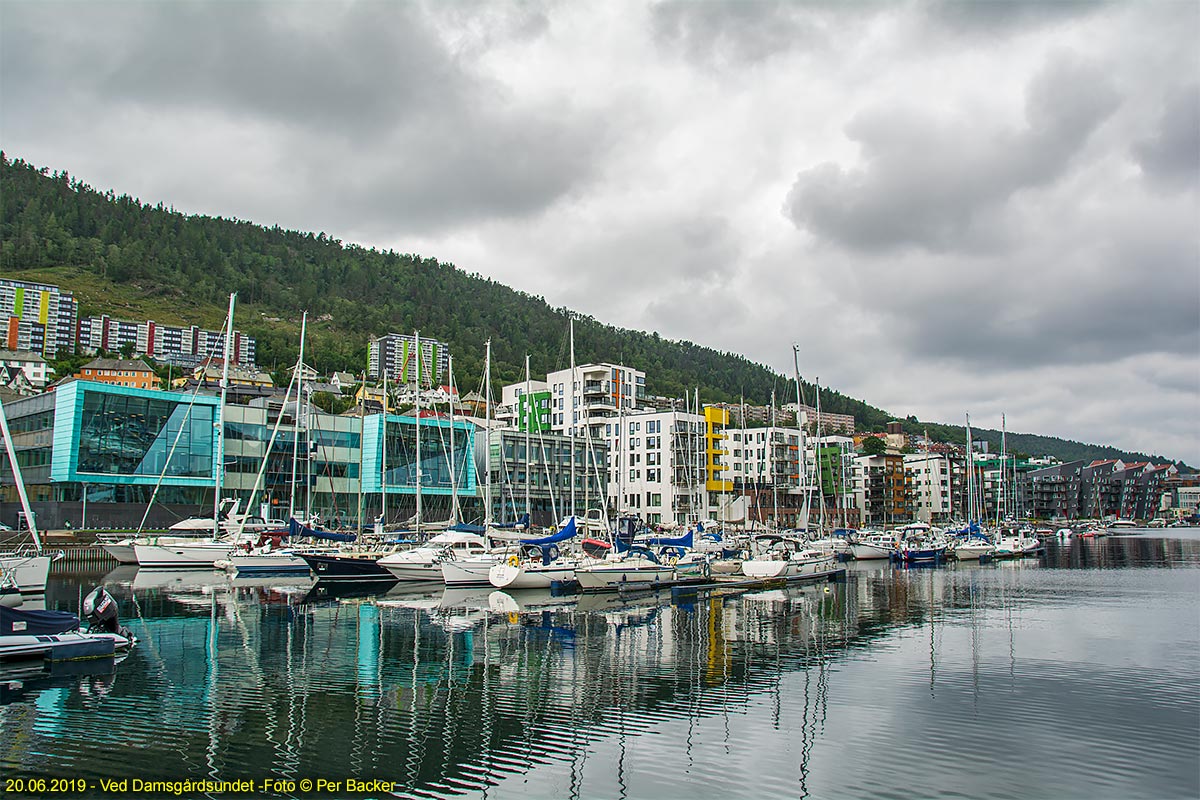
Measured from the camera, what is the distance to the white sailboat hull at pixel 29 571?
126 feet

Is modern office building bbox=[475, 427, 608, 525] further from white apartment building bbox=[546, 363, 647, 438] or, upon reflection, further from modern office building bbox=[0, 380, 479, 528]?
white apartment building bbox=[546, 363, 647, 438]

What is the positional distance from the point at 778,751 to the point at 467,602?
96.0 feet

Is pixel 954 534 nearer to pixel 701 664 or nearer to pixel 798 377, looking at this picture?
pixel 798 377

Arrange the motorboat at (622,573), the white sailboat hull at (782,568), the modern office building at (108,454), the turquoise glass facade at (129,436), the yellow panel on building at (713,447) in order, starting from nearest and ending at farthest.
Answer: the motorboat at (622,573) < the white sailboat hull at (782,568) < the modern office building at (108,454) < the turquoise glass facade at (129,436) < the yellow panel on building at (713,447)

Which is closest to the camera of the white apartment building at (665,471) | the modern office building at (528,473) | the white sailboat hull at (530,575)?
the white sailboat hull at (530,575)

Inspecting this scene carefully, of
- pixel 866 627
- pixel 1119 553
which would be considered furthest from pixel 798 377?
pixel 866 627

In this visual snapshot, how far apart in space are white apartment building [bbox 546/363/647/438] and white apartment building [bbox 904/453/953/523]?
6370cm

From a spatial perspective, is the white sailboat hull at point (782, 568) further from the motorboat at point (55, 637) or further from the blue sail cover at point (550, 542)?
the motorboat at point (55, 637)

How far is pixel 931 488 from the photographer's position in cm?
18412

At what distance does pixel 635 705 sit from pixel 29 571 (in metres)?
32.0

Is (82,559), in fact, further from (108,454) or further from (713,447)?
(713,447)

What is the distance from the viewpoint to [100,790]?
14586 millimetres

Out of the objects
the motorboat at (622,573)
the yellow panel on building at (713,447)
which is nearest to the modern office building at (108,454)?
the motorboat at (622,573)

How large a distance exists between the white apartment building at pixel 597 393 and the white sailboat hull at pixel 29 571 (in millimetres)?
106693
